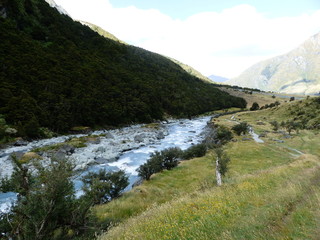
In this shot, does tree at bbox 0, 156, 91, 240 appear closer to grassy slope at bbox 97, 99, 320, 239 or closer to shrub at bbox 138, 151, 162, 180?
grassy slope at bbox 97, 99, 320, 239

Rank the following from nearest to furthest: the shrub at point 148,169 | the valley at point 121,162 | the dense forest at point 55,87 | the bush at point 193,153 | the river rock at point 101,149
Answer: the valley at point 121,162, the shrub at point 148,169, the bush at point 193,153, the river rock at point 101,149, the dense forest at point 55,87

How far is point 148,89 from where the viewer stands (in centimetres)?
10706

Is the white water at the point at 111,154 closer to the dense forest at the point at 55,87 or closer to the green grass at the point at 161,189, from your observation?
the green grass at the point at 161,189

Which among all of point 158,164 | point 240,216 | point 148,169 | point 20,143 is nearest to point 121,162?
point 158,164

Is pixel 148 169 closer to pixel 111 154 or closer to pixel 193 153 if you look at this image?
pixel 193 153

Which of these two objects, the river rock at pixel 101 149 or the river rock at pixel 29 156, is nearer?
the river rock at pixel 29 156

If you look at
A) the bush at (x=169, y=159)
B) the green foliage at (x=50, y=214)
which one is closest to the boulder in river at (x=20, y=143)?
the bush at (x=169, y=159)

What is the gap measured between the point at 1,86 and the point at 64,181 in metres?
54.8

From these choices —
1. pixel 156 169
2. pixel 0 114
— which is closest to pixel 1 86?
pixel 0 114

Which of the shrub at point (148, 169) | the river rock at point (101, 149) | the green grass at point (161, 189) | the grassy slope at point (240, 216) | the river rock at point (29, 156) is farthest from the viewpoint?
the river rock at point (101, 149)

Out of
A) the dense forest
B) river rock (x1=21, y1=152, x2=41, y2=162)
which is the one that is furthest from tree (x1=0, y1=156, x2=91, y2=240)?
the dense forest

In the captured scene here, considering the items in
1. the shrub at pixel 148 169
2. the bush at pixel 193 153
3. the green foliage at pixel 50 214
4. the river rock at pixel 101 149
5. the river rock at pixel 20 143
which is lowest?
the river rock at pixel 20 143

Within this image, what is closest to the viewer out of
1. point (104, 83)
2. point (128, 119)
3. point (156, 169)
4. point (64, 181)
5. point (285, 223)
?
point (285, 223)

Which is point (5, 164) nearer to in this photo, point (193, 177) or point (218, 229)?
point (193, 177)
